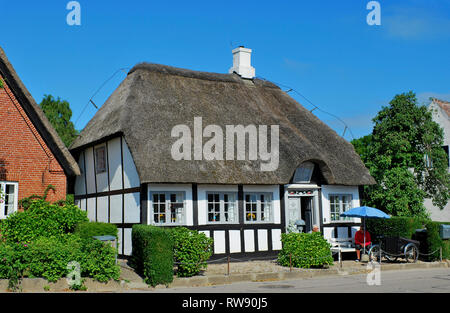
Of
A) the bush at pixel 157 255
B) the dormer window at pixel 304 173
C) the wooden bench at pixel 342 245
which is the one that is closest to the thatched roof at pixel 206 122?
the dormer window at pixel 304 173

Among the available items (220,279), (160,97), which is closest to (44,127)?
(160,97)

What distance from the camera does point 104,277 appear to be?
12555mm

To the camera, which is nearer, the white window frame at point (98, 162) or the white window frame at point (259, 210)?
the white window frame at point (259, 210)

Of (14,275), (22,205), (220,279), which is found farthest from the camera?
(22,205)

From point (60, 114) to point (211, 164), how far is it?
1449 centimetres

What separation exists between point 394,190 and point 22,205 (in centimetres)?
1611

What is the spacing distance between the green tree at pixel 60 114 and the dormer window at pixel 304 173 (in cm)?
1394

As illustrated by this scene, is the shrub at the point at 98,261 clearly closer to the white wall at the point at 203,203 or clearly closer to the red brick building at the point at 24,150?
the red brick building at the point at 24,150

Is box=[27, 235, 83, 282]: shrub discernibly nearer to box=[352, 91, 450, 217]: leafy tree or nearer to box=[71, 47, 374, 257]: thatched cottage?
box=[71, 47, 374, 257]: thatched cottage

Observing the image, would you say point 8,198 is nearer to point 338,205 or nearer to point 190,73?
point 190,73

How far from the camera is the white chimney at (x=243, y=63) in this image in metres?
24.1

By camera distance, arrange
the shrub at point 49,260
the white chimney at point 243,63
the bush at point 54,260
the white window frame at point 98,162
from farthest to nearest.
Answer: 1. the white chimney at point 243,63
2. the white window frame at point 98,162
3. the shrub at point 49,260
4. the bush at point 54,260

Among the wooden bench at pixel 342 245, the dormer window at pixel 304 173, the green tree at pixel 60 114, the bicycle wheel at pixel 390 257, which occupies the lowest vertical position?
the bicycle wheel at pixel 390 257
